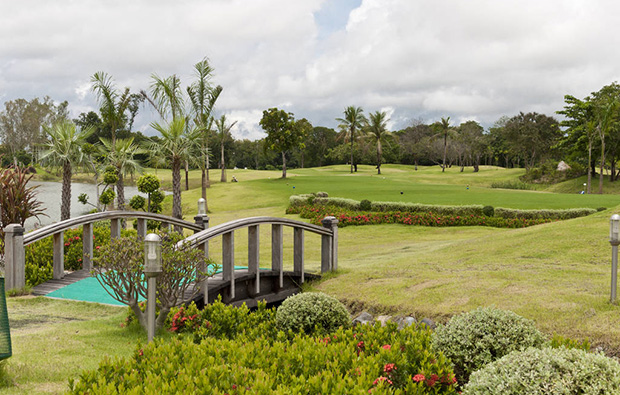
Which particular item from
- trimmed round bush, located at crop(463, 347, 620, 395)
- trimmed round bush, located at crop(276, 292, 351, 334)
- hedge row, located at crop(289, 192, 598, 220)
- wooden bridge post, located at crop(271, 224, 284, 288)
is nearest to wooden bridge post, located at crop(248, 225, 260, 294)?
wooden bridge post, located at crop(271, 224, 284, 288)

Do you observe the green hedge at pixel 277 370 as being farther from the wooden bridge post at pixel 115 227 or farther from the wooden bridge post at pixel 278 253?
the wooden bridge post at pixel 115 227

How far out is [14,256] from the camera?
8.62m

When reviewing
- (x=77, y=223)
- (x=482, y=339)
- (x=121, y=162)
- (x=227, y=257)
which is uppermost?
(x=121, y=162)

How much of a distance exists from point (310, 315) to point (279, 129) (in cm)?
4433

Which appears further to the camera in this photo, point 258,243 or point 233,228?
point 258,243

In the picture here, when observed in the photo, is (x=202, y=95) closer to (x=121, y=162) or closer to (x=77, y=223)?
(x=121, y=162)

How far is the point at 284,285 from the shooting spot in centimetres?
1002

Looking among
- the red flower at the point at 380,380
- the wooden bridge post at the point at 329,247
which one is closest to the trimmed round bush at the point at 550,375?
the red flower at the point at 380,380

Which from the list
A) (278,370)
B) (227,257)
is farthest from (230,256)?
(278,370)

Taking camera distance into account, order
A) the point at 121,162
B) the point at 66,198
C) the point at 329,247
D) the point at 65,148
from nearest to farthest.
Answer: the point at 329,247 < the point at 66,198 < the point at 65,148 < the point at 121,162

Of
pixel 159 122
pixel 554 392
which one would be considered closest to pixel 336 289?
pixel 554 392

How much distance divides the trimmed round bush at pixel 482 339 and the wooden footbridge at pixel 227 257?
377 centimetres

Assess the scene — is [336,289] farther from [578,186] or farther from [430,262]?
[578,186]

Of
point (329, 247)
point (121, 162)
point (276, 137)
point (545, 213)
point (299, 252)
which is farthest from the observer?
point (276, 137)
